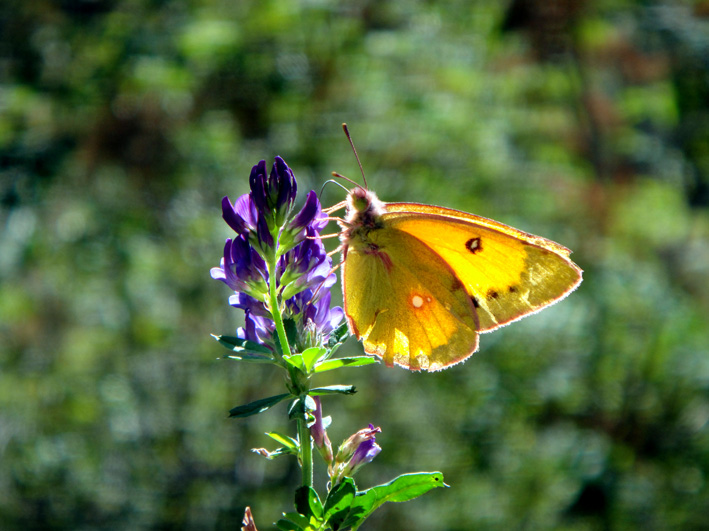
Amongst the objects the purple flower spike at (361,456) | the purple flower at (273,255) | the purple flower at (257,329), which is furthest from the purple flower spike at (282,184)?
the purple flower spike at (361,456)

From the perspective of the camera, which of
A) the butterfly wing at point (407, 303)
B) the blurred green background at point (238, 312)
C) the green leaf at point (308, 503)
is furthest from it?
the blurred green background at point (238, 312)

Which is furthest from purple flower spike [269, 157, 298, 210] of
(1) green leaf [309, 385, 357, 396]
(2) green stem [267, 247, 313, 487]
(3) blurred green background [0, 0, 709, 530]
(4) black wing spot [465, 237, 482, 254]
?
(3) blurred green background [0, 0, 709, 530]

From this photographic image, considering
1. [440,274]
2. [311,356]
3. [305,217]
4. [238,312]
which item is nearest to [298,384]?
[311,356]

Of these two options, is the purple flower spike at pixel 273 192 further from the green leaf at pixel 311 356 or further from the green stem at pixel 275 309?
the green leaf at pixel 311 356

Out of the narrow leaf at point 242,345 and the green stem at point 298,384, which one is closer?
the green stem at point 298,384

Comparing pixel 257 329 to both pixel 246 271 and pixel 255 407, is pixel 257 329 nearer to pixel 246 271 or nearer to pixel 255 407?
pixel 246 271

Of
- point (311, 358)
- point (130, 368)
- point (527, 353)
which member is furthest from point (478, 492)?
point (311, 358)

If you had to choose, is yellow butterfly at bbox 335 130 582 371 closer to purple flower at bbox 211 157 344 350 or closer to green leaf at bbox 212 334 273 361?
purple flower at bbox 211 157 344 350
